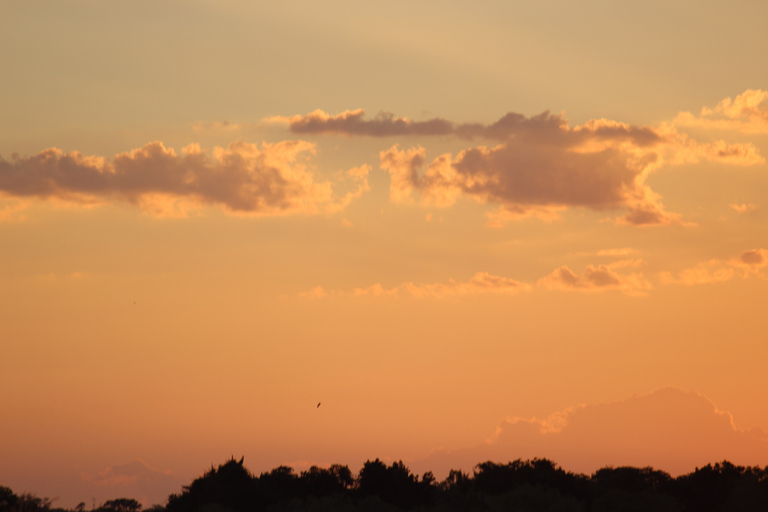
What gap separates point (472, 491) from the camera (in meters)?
165

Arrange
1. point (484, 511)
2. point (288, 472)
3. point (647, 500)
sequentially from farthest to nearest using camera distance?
point (288, 472), point (484, 511), point (647, 500)

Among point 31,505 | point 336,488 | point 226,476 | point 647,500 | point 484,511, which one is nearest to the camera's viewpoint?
point 31,505

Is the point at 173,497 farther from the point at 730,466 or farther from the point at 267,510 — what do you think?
the point at 730,466

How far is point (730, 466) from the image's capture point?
14188cm

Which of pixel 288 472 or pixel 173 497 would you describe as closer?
pixel 173 497

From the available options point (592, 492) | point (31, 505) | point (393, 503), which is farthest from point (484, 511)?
point (31, 505)

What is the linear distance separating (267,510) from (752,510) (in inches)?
2547

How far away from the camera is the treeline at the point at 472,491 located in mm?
123938

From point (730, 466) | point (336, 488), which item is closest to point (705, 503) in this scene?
point (730, 466)

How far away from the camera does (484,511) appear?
13375 centimetres

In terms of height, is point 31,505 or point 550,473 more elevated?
point 550,473

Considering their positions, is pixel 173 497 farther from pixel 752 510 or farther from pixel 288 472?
pixel 752 510

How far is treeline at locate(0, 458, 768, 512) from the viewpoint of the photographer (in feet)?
407

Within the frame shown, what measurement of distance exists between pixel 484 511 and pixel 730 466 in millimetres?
37854
